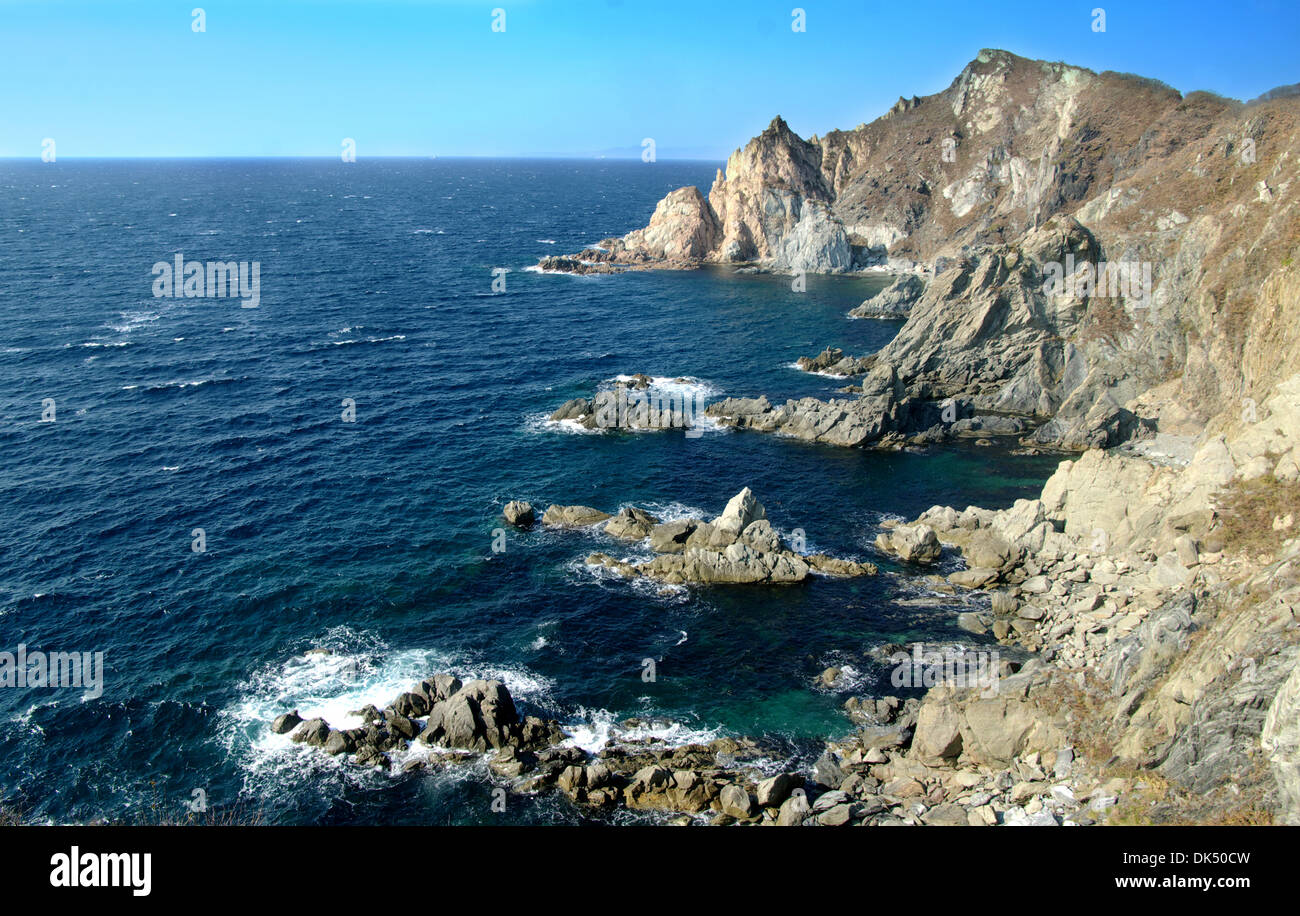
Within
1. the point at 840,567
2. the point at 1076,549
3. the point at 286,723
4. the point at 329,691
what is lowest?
the point at 286,723

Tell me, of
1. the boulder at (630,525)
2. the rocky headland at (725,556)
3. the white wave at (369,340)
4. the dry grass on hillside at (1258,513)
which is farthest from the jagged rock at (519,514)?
the white wave at (369,340)

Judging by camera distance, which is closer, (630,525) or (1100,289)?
(630,525)

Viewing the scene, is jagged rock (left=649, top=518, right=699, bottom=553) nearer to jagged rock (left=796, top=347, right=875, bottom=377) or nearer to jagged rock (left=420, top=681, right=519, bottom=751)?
jagged rock (left=420, top=681, right=519, bottom=751)

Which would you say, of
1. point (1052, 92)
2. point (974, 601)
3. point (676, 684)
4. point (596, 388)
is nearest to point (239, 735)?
point (676, 684)

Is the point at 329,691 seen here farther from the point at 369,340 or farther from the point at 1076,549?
the point at 369,340

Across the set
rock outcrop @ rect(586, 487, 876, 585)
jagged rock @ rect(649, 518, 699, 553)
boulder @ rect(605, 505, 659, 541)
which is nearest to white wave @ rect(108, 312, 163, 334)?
boulder @ rect(605, 505, 659, 541)

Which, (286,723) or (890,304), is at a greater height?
(890,304)

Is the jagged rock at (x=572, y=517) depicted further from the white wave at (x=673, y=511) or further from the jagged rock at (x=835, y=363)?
the jagged rock at (x=835, y=363)

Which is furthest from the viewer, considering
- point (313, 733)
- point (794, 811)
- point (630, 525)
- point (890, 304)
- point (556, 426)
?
point (890, 304)

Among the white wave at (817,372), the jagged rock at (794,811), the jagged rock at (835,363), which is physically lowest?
the jagged rock at (794,811)

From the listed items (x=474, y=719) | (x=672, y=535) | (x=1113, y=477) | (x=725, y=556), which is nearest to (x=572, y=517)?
(x=672, y=535)
